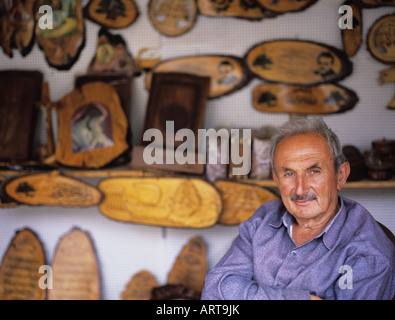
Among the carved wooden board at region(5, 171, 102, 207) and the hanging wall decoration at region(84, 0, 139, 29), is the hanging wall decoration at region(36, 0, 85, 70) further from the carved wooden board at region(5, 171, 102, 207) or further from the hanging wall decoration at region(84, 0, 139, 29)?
the carved wooden board at region(5, 171, 102, 207)

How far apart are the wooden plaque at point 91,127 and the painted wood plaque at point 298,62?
37.7 inches

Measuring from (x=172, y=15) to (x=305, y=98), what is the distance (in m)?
1.04

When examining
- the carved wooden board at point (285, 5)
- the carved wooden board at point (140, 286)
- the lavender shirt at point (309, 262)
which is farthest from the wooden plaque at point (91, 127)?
the lavender shirt at point (309, 262)

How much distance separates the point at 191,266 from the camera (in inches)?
108

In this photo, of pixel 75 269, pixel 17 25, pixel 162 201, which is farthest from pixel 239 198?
pixel 17 25

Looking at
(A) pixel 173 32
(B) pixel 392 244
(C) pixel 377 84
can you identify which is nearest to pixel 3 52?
(A) pixel 173 32

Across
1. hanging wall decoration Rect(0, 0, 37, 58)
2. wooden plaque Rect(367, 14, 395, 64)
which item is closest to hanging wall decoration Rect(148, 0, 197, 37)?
hanging wall decoration Rect(0, 0, 37, 58)

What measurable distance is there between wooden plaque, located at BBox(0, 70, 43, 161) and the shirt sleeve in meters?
1.78

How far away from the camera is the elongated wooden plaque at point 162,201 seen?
2.47 m

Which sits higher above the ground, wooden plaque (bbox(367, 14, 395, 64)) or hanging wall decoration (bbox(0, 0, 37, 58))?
hanging wall decoration (bbox(0, 0, 37, 58))

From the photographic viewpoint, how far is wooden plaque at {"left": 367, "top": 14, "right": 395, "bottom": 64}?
7.79 ft

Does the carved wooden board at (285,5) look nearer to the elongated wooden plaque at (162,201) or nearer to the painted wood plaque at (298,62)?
the painted wood plaque at (298,62)

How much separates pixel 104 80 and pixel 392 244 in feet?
6.72

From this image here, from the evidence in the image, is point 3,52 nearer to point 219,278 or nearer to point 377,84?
point 219,278
